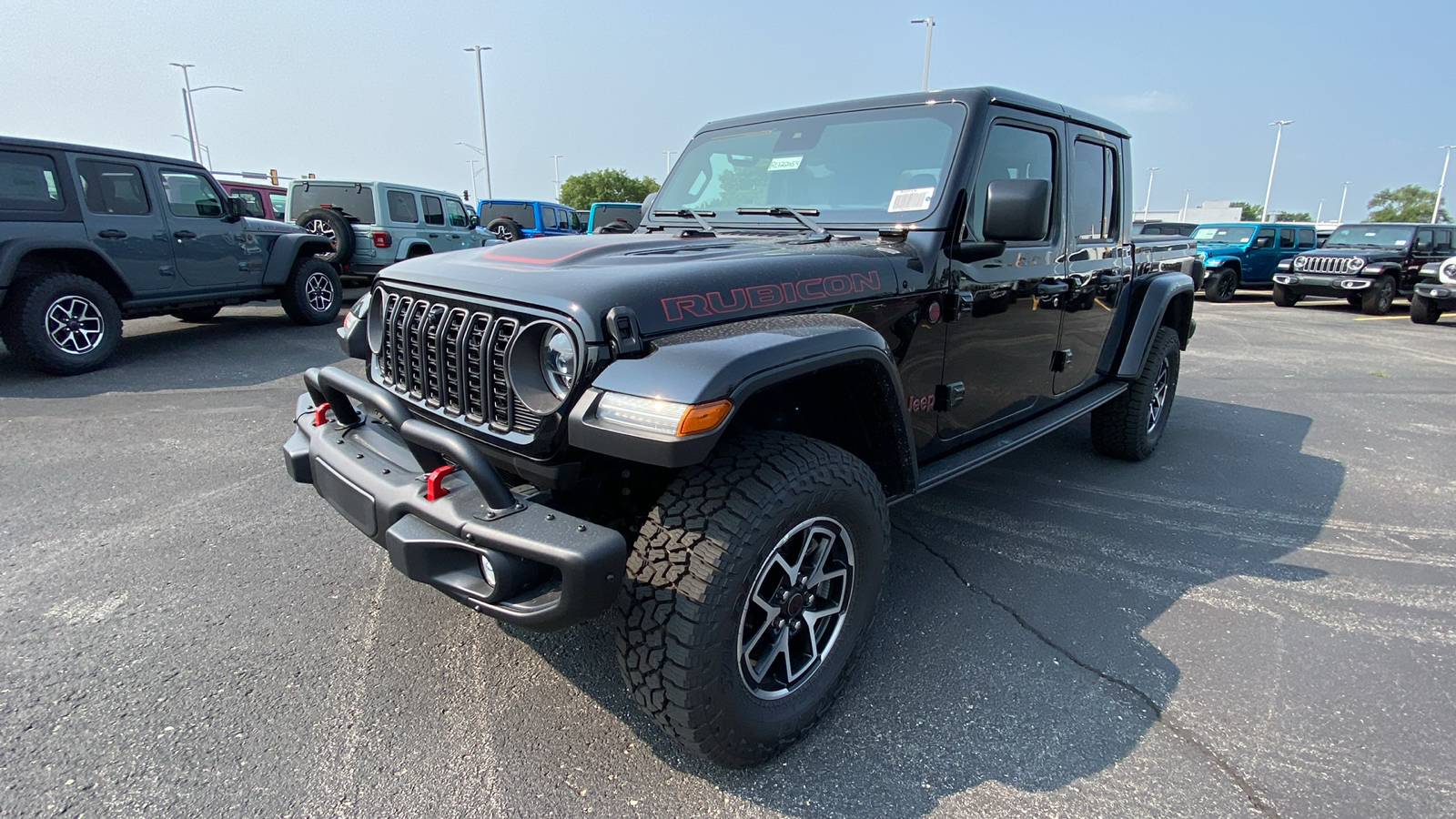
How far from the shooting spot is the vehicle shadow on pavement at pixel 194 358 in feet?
20.0

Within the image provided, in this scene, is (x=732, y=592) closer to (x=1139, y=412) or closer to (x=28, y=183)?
(x=1139, y=412)

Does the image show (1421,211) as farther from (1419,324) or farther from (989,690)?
(989,690)

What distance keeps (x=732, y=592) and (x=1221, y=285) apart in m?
18.4

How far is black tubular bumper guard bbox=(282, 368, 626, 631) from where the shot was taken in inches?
67.8

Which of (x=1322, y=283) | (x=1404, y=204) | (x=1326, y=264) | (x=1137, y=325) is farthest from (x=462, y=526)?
(x=1404, y=204)

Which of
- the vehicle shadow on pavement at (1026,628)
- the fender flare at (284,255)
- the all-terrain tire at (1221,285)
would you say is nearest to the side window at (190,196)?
the fender flare at (284,255)

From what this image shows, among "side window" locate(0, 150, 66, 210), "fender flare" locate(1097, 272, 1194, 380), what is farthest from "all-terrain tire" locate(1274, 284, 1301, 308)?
"side window" locate(0, 150, 66, 210)

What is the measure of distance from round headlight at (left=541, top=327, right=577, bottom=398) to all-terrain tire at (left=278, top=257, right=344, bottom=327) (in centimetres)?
836

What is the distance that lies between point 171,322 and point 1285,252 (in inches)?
838

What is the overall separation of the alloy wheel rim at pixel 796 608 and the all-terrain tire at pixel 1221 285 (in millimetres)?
17429

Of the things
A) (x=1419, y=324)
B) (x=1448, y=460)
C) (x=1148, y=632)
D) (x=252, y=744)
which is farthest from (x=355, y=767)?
(x=1419, y=324)

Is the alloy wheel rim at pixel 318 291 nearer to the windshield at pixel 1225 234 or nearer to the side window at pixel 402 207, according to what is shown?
the side window at pixel 402 207

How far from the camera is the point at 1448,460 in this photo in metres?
5.09

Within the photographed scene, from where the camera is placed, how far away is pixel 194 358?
23.9 ft
